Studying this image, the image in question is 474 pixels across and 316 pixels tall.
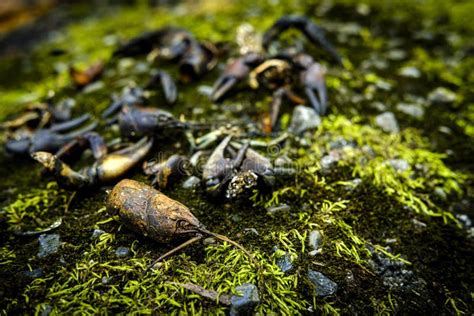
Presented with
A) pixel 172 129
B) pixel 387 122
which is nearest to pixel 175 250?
pixel 172 129

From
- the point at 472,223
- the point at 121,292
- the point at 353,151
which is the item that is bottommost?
the point at 472,223

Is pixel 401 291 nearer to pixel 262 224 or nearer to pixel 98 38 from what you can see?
pixel 262 224

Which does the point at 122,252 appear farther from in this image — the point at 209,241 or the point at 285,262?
the point at 285,262

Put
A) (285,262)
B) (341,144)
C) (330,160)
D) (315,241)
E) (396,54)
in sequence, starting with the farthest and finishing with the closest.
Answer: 1. (396,54)
2. (341,144)
3. (330,160)
4. (315,241)
5. (285,262)

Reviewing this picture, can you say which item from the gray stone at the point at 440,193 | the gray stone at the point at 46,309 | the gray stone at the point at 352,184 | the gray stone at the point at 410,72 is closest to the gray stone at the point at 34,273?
the gray stone at the point at 46,309

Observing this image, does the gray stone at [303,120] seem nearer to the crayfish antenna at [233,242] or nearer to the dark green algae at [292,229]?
the dark green algae at [292,229]

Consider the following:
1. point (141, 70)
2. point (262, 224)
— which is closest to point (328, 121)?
point (262, 224)
